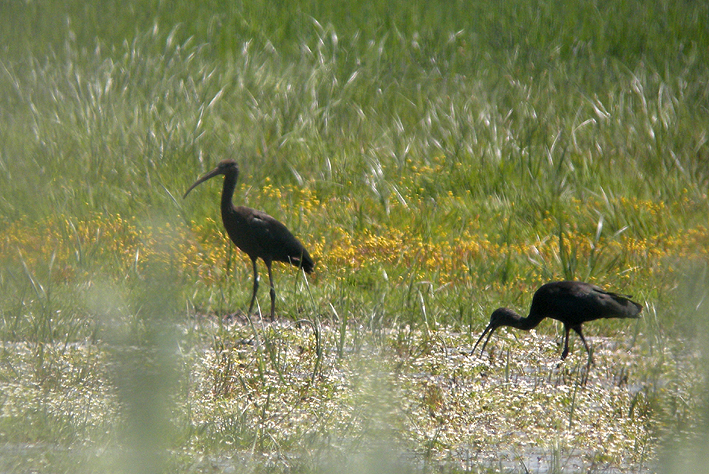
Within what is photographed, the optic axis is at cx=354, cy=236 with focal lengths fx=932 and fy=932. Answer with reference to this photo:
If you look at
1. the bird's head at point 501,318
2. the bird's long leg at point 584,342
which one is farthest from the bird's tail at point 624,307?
the bird's head at point 501,318

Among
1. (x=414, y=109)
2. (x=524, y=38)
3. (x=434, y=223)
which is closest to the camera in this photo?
(x=434, y=223)

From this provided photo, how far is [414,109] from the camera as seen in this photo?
8680mm

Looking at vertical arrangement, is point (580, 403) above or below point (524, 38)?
below

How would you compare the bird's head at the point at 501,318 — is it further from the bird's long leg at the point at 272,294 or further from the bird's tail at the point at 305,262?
the bird's tail at the point at 305,262

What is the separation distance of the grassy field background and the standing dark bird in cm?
21

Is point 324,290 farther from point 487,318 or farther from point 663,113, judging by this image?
point 663,113

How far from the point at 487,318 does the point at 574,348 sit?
0.53 m

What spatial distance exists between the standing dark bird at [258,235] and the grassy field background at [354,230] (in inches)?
8.1

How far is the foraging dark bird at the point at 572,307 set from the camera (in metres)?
4.78

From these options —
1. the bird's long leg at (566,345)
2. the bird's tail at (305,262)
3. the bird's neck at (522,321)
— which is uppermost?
the bird's tail at (305,262)

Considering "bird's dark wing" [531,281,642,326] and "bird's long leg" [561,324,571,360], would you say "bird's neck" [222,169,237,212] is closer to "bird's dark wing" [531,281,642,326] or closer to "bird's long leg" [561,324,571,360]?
"bird's dark wing" [531,281,642,326]

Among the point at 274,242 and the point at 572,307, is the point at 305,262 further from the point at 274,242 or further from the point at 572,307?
the point at 572,307

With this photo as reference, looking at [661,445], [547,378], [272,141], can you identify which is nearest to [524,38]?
[272,141]

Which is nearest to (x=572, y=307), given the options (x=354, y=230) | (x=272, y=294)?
(x=272, y=294)
